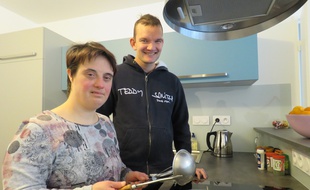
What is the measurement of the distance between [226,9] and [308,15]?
1.11 meters

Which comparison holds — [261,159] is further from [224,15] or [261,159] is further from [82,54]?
[82,54]

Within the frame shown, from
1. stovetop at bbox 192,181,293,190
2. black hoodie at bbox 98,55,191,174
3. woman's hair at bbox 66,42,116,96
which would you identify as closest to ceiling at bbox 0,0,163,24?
black hoodie at bbox 98,55,191,174

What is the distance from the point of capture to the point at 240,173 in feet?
3.47

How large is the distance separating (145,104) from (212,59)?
0.75 meters

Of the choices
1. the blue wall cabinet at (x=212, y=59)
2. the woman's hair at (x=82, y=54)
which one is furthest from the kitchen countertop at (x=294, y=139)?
the woman's hair at (x=82, y=54)

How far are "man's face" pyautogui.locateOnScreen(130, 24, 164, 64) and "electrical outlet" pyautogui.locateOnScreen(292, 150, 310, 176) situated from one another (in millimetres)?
728

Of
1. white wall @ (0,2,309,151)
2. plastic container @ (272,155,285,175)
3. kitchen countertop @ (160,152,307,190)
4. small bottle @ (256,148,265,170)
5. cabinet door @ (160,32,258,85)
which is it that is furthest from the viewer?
white wall @ (0,2,309,151)

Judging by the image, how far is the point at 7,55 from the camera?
5.53 ft

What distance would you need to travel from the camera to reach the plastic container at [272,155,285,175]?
993 millimetres

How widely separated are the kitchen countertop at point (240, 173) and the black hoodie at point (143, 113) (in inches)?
5.8

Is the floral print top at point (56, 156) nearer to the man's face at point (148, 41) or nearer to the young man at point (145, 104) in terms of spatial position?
the young man at point (145, 104)

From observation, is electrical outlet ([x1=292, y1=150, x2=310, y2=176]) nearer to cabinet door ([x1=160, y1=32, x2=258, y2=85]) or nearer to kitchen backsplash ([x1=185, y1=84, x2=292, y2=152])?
cabinet door ([x1=160, y1=32, x2=258, y2=85])

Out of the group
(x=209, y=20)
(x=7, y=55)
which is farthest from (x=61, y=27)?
(x=209, y=20)

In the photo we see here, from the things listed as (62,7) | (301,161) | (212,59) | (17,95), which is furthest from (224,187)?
(62,7)
